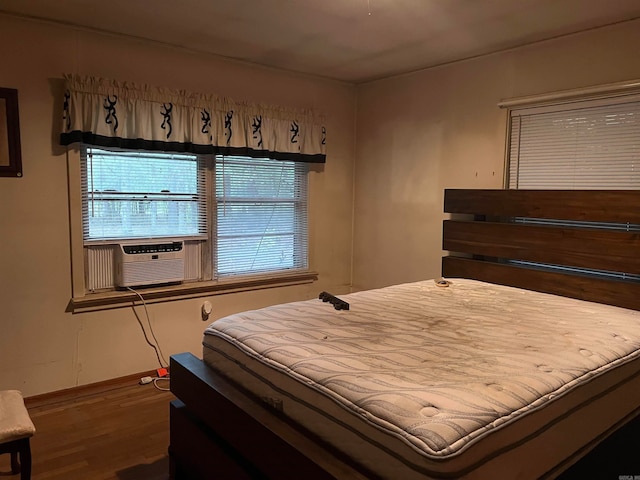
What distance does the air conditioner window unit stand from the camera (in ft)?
11.0

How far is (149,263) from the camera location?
3.46 meters

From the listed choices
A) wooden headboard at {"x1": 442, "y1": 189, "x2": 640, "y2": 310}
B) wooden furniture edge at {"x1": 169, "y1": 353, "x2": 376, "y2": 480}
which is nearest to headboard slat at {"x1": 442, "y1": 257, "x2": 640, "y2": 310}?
wooden headboard at {"x1": 442, "y1": 189, "x2": 640, "y2": 310}

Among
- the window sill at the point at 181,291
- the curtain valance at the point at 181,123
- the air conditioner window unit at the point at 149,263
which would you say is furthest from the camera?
the air conditioner window unit at the point at 149,263

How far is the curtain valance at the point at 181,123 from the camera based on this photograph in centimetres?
308

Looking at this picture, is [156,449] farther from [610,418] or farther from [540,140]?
[540,140]

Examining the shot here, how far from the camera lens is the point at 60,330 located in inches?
125

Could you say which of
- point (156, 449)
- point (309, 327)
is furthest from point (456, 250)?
point (156, 449)

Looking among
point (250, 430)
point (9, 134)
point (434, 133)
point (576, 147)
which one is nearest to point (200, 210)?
point (9, 134)

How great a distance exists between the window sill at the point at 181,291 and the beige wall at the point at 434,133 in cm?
79

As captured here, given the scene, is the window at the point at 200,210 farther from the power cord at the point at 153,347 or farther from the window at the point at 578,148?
the window at the point at 578,148

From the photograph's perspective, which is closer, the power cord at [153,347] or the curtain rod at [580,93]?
the curtain rod at [580,93]

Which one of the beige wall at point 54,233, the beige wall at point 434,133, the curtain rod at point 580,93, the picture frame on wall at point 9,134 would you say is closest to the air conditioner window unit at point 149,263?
the beige wall at point 54,233

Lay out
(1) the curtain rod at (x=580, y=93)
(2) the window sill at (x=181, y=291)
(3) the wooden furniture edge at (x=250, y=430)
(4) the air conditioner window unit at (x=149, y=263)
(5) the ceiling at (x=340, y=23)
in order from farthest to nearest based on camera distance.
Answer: (4) the air conditioner window unit at (x=149, y=263) < (2) the window sill at (x=181, y=291) < (1) the curtain rod at (x=580, y=93) < (5) the ceiling at (x=340, y=23) < (3) the wooden furniture edge at (x=250, y=430)

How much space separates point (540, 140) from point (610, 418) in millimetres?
2053
